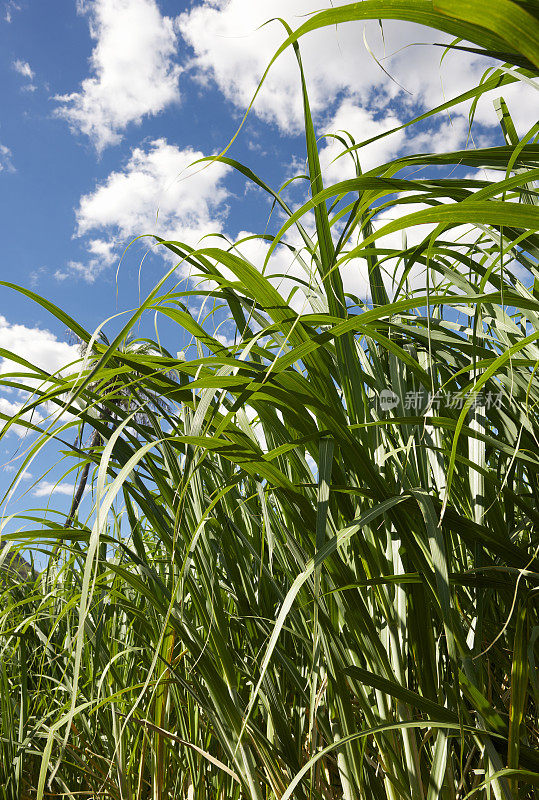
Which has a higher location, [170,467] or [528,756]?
[170,467]

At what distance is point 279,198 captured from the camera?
1.93ft

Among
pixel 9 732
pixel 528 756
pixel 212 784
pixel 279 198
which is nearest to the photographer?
pixel 528 756

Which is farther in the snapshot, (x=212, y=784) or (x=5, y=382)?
(x=212, y=784)

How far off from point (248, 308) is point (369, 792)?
1.68ft

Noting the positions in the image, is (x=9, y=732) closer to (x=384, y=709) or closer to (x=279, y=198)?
(x=384, y=709)

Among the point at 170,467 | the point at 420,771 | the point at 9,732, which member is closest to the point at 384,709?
the point at 420,771

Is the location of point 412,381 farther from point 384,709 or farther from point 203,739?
point 203,739

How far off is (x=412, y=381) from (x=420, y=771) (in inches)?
16.1

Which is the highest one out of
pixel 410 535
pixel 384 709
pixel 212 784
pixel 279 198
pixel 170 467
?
pixel 279 198

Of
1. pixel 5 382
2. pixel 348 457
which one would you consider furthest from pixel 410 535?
pixel 5 382

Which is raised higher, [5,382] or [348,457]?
[5,382]

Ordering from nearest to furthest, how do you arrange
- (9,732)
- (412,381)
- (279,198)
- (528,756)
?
(528,756) → (279,198) → (412,381) → (9,732)

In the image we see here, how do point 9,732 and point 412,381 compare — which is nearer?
point 412,381

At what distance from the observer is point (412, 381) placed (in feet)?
2.28
